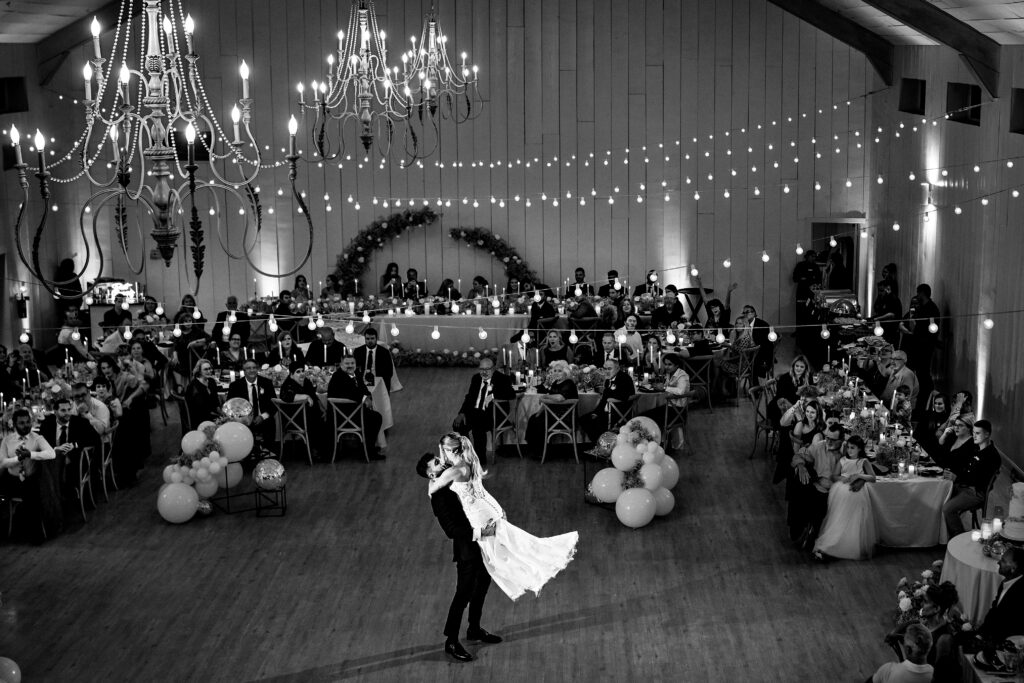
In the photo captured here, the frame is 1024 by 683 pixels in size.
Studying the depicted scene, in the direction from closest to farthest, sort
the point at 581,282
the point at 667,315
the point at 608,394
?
the point at 608,394 → the point at 667,315 → the point at 581,282

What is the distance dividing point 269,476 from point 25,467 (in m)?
1.84

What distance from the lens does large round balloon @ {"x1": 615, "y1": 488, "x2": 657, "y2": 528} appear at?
9.64 metres

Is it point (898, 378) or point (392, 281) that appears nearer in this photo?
point (898, 378)

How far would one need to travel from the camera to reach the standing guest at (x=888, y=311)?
13812 mm

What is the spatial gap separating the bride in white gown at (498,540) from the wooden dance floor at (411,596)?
0.31 metres

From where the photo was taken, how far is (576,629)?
312 inches

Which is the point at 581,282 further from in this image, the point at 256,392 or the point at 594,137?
the point at 256,392

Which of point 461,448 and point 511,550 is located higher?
point 461,448

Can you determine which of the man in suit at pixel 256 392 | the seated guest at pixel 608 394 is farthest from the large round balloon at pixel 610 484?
the man in suit at pixel 256 392

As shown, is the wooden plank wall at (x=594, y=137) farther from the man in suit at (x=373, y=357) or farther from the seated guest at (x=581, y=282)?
the man in suit at (x=373, y=357)

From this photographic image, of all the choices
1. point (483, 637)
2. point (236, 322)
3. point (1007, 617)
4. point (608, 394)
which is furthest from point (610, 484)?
point (236, 322)

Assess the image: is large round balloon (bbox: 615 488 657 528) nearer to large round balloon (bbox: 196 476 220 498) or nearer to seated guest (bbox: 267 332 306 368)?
large round balloon (bbox: 196 476 220 498)

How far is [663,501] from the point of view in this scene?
390 inches

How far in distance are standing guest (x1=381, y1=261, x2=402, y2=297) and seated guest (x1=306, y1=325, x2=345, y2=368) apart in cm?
405
